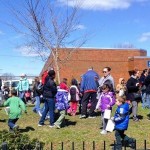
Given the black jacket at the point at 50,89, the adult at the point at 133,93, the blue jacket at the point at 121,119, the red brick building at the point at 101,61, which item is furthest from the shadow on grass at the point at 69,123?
the red brick building at the point at 101,61

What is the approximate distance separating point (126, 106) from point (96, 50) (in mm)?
41227

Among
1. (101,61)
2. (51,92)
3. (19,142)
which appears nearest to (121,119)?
(19,142)

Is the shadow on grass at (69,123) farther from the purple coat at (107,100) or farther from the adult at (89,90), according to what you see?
the purple coat at (107,100)

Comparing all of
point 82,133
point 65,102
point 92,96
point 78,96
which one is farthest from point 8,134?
point 78,96

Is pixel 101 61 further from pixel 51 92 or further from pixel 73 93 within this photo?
pixel 51 92

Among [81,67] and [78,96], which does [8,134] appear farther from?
[81,67]

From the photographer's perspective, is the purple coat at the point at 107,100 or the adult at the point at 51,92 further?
the adult at the point at 51,92

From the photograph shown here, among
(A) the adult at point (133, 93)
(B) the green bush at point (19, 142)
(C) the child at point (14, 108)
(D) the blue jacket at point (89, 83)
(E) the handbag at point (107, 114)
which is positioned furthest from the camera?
(D) the blue jacket at point (89, 83)

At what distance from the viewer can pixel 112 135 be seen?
10.6 metres

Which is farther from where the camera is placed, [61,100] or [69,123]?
[69,123]

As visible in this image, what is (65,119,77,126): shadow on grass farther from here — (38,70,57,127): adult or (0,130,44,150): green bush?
(0,130,44,150): green bush

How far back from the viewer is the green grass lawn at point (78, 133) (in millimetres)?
9836

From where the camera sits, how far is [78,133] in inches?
428

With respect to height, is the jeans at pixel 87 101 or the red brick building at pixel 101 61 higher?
the red brick building at pixel 101 61
